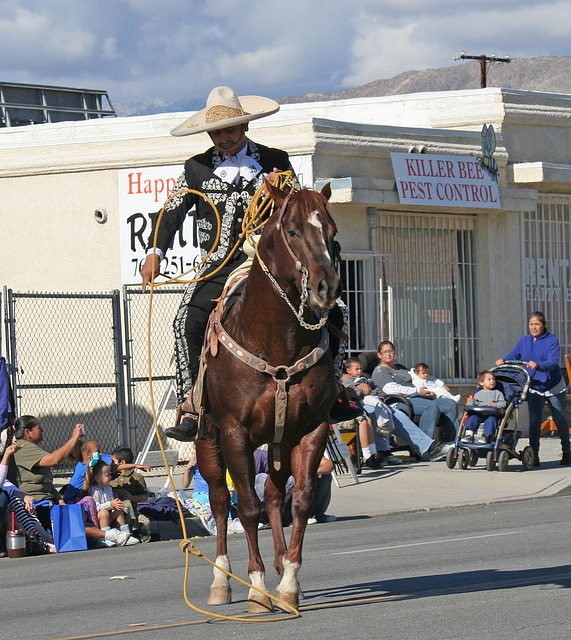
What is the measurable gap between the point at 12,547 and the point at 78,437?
165cm

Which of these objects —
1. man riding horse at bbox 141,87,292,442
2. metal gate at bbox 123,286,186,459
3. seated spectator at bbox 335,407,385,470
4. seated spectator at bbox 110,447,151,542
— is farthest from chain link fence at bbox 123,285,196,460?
man riding horse at bbox 141,87,292,442

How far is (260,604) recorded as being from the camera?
7219 mm

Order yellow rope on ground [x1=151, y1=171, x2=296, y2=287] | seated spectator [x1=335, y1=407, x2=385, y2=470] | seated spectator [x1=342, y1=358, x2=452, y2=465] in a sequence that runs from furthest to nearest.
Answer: seated spectator [x1=342, y1=358, x2=452, y2=465] → seated spectator [x1=335, y1=407, x2=385, y2=470] → yellow rope on ground [x1=151, y1=171, x2=296, y2=287]

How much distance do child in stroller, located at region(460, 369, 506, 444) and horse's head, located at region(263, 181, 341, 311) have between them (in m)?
10.4

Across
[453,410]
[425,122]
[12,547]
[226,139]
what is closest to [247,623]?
[226,139]

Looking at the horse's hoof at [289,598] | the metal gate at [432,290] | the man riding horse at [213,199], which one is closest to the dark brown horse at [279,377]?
the horse's hoof at [289,598]

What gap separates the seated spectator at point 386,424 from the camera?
58.1 ft

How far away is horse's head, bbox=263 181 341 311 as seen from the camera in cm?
659

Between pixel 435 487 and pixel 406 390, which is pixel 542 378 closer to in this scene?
pixel 406 390

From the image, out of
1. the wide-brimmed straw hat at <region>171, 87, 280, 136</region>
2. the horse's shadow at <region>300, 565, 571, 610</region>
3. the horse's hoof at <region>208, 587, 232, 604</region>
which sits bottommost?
the horse's shadow at <region>300, 565, 571, 610</region>

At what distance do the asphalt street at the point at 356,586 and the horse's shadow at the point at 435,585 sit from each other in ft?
0.03

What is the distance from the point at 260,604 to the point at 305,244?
85.5 inches

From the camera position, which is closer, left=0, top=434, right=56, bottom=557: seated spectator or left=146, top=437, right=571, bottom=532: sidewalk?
left=0, top=434, right=56, bottom=557: seated spectator

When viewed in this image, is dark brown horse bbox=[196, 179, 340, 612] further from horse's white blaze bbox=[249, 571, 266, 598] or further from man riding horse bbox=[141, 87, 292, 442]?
man riding horse bbox=[141, 87, 292, 442]
